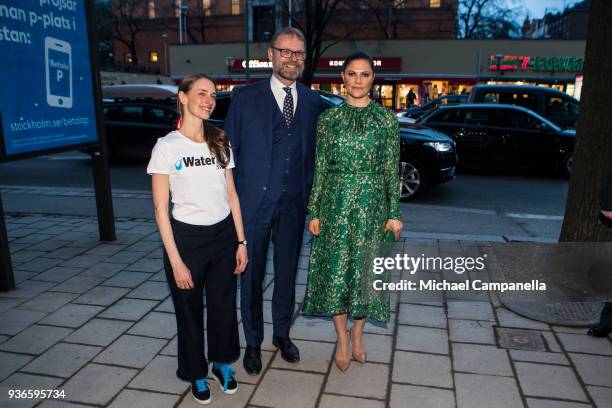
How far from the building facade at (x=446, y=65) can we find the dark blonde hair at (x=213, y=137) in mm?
29032

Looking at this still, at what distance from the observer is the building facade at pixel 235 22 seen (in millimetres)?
36500

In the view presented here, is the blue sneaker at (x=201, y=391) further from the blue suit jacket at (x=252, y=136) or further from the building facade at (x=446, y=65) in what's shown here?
the building facade at (x=446, y=65)

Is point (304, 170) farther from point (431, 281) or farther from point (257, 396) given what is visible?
point (431, 281)

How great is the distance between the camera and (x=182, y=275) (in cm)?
270

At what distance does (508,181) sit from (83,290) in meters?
8.53

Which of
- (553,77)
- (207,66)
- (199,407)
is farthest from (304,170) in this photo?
(207,66)

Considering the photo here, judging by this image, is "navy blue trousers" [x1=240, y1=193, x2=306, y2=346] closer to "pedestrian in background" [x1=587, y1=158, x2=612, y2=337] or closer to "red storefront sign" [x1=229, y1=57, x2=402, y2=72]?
"pedestrian in background" [x1=587, y1=158, x2=612, y2=337]

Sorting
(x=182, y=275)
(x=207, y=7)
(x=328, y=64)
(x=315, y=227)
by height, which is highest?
(x=207, y=7)

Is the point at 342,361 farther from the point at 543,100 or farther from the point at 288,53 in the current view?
the point at 543,100

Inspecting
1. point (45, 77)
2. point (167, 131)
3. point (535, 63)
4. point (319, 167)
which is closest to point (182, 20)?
point (535, 63)

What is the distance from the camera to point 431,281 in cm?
439

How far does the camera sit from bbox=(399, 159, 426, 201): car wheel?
8.53m

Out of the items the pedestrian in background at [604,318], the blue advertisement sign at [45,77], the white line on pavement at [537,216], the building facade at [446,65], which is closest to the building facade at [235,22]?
the building facade at [446,65]

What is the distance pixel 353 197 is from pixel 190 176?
98 centimetres
